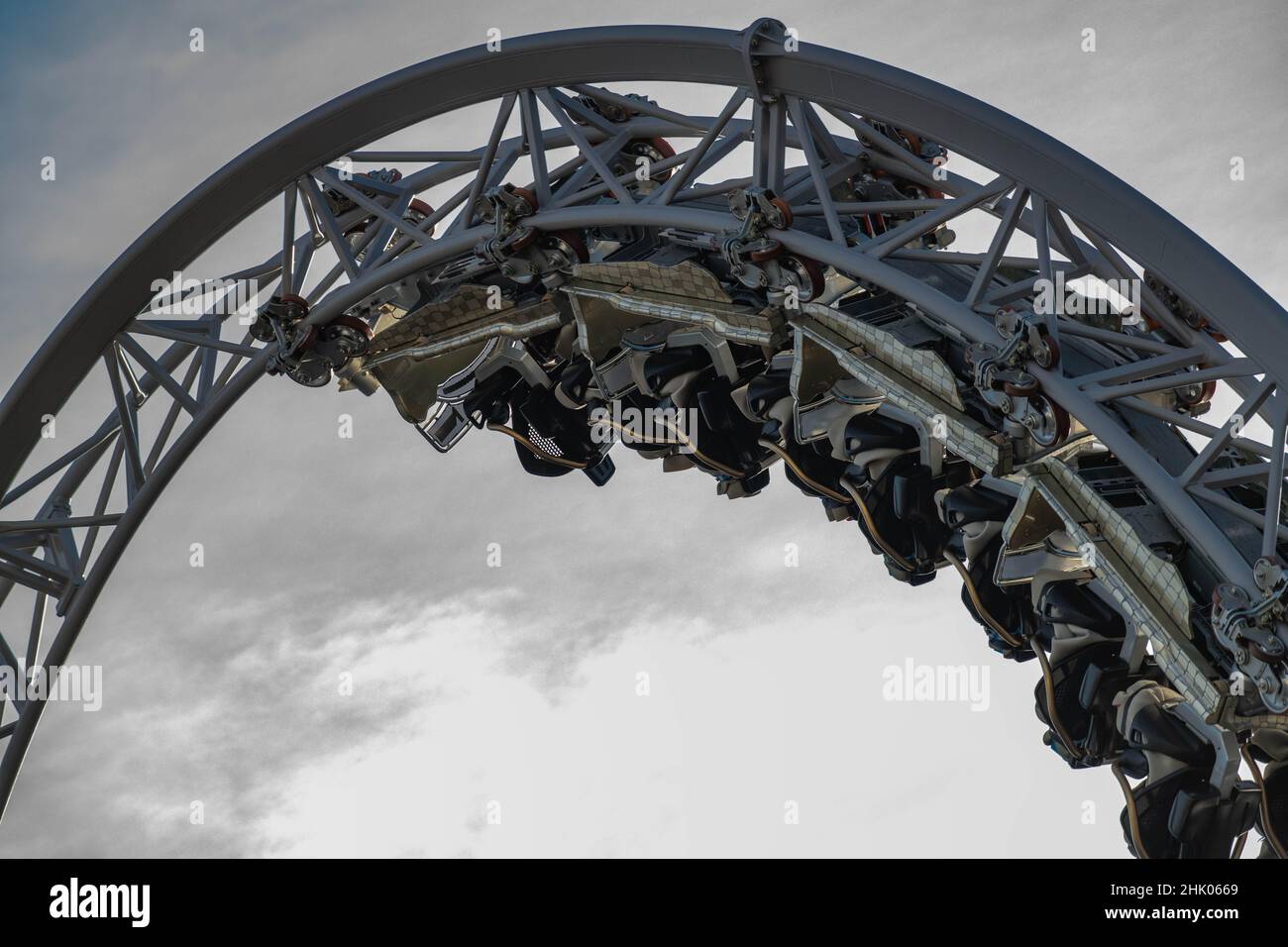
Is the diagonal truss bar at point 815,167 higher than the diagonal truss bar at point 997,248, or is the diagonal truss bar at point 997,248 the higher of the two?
the diagonal truss bar at point 815,167

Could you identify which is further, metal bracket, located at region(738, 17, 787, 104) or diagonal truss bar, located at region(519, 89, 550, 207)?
diagonal truss bar, located at region(519, 89, 550, 207)

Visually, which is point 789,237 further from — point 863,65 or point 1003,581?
point 1003,581

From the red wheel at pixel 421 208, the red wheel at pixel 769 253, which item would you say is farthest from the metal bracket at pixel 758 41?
the red wheel at pixel 421 208

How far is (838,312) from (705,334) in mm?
1491

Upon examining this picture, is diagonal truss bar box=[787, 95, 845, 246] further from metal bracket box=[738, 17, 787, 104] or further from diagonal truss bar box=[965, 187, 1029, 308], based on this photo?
diagonal truss bar box=[965, 187, 1029, 308]

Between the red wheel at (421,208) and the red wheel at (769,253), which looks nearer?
the red wheel at (769,253)

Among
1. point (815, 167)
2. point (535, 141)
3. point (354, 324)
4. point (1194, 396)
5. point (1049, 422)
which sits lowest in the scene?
point (1049, 422)

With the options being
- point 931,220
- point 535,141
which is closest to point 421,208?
point 535,141

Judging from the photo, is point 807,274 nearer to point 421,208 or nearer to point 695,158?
point 695,158

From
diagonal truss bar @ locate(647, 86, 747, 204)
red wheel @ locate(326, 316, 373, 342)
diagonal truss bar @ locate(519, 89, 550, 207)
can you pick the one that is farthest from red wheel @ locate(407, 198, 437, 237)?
diagonal truss bar @ locate(647, 86, 747, 204)

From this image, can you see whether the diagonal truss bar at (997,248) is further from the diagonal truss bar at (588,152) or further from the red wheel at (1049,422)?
A: the diagonal truss bar at (588,152)

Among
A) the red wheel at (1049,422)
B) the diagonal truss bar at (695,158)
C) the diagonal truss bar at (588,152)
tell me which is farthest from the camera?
the diagonal truss bar at (588,152)

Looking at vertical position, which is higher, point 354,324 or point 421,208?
point 421,208

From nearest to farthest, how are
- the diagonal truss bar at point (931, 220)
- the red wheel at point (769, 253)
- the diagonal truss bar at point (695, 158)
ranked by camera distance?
the diagonal truss bar at point (931, 220)
the red wheel at point (769, 253)
the diagonal truss bar at point (695, 158)
